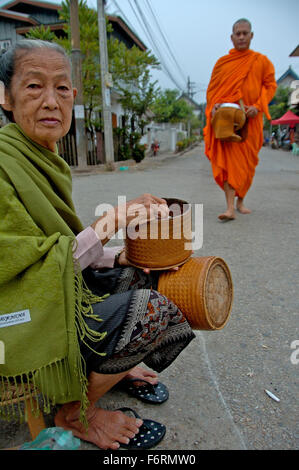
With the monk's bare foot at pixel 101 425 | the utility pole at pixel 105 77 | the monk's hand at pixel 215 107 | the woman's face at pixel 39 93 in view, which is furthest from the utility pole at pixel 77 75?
the monk's bare foot at pixel 101 425

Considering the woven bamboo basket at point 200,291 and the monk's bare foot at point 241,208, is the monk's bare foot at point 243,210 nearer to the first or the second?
the monk's bare foot at point 241,208

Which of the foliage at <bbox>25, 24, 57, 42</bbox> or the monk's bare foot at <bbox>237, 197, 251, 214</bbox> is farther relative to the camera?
the foliage at <bbox>25, 24, 57, 42</bbox>

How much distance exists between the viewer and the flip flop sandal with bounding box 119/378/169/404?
5.20 feet

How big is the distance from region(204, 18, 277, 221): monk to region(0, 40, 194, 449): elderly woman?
338 centimetres

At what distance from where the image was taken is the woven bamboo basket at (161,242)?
1.49 meters

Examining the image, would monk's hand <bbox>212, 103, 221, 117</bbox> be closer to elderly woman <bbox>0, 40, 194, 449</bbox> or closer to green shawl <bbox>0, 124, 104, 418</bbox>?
elderly woman <bbox>0, 40, 194, 449</bbox>

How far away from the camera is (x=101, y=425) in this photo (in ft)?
4.50

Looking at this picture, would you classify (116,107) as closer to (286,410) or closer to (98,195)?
(98,195)

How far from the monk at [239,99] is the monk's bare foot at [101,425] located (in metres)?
3.45

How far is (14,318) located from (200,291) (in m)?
0.68
